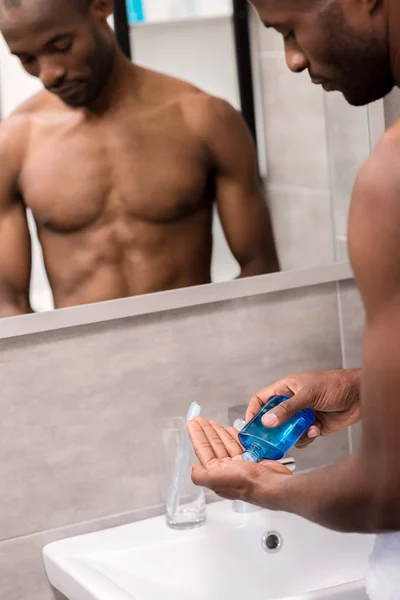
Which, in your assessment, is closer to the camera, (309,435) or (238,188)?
(309,435)

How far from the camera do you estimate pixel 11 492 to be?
1.33 m

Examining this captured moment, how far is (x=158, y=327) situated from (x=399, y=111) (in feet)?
1.68

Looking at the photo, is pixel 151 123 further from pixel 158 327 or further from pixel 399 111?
pixel 399 111

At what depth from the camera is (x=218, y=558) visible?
4.33ft

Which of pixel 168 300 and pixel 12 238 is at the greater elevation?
pixel 12 238

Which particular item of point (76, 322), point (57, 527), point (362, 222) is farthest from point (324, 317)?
point (362, 222)

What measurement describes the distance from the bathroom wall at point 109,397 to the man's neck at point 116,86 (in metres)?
Result: 0.31

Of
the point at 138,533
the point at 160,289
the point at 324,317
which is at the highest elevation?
the point at 160,289

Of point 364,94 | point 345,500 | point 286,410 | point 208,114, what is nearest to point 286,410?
point 286,410

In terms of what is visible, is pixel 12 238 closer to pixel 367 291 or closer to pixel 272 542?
pixel 272 542

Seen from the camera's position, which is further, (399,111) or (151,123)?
(399,111)

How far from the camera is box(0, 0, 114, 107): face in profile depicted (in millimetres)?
1232

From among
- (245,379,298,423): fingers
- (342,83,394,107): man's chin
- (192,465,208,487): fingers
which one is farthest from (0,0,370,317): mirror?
(342,83,394,107): man's chin

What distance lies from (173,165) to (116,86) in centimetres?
13
